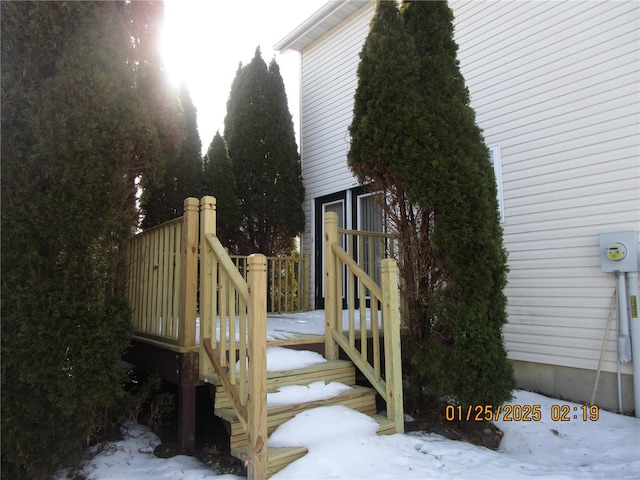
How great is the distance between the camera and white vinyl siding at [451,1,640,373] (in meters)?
3.95

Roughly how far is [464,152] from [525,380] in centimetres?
262

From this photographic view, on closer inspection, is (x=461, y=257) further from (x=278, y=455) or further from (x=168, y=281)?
(x=168, y=281)

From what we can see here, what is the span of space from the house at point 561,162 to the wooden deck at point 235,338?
179 cm

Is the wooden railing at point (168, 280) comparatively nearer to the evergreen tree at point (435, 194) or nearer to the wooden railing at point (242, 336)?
the wooden railing at point (242, 336)

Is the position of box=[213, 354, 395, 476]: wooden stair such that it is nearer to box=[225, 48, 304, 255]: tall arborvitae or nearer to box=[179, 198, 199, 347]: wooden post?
box=[179, 198, 199, 347]: wooden post

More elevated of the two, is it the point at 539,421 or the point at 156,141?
the point at 156,141

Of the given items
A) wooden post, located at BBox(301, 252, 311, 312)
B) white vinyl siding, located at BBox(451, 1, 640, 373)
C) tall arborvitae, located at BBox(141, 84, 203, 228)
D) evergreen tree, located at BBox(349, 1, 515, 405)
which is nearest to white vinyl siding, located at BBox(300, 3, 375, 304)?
wooden post, located at BBox(301, 252, 311, 312)

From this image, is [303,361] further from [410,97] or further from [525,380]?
[525,380]

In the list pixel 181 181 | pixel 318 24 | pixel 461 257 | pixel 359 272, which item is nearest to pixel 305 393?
pixel 359 272

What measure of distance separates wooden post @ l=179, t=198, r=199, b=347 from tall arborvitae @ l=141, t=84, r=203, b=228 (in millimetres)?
2106

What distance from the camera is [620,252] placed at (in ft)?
12.4

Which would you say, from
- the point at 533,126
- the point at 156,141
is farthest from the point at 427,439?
the point at 533,126

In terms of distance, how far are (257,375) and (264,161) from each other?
5.23 metres

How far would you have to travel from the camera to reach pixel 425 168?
130 inches
